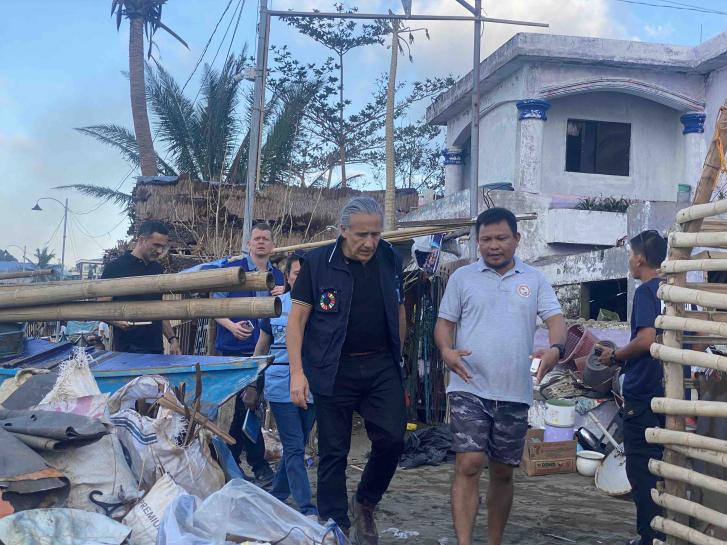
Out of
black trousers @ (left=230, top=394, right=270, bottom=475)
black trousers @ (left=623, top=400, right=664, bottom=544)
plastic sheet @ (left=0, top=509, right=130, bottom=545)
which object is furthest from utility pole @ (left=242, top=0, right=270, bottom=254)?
plastic sheet @ (left=0, top=509, right=130, bottom=545)

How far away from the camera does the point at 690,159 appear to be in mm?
15961

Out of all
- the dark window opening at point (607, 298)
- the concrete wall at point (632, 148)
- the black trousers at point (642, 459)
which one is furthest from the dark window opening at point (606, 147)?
the black trousers at point (642, 459)

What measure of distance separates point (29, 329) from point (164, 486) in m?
15.9

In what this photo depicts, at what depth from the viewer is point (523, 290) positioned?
4438mm

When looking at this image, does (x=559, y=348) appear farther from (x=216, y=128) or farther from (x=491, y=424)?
(x=216, y=128)

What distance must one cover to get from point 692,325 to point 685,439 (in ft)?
1.50

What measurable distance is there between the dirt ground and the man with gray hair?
710 mm

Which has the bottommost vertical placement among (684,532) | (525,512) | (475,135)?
(525,512)

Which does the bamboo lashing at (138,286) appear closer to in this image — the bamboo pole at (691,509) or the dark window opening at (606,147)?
the bamboo pole at (691,509)

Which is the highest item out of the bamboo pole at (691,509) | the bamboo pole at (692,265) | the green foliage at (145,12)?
the green foliage at (145,12)

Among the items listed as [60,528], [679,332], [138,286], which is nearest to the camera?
[679,332]

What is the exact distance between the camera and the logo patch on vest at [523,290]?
174 inches

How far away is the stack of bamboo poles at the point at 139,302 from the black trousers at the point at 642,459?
2.13 metres

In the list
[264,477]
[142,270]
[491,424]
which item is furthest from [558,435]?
[142,270]
